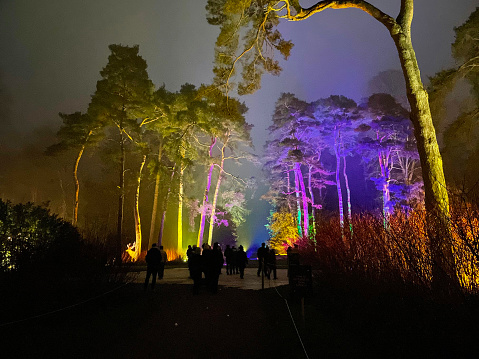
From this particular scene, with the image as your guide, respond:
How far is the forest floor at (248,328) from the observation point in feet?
12.6

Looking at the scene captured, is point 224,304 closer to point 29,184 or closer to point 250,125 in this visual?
point 250,125

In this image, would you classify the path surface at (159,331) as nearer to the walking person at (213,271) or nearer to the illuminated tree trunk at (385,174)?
the walking person at (213,271)

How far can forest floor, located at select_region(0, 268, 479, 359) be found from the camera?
3832mm

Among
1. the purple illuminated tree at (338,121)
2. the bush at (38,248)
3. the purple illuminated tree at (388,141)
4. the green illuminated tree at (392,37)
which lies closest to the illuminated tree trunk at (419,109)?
the green illuminated tree at (392,37)

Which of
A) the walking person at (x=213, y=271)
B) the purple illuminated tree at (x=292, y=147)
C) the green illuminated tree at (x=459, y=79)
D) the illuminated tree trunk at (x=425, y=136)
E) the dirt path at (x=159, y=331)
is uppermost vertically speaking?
the purple illuminated tree at (x=292, y=147)

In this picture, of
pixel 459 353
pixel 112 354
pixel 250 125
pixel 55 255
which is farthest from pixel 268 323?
pixel 250 125

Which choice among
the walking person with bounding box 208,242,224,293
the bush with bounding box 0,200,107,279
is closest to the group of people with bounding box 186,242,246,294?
the walking person with bounding box 208,242,224,293

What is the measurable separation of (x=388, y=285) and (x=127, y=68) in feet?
82.0

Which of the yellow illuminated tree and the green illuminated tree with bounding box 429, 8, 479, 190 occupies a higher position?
the green illuminated tree with bounding box 429, 8, 479, 190

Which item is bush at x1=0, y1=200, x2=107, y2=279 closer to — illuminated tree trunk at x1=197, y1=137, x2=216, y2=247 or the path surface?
the path surface

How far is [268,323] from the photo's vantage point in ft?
20.7

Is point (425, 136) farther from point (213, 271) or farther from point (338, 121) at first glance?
point (338, 121)

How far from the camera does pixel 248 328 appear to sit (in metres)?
5.95

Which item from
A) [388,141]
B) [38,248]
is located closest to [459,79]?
[38,248]
